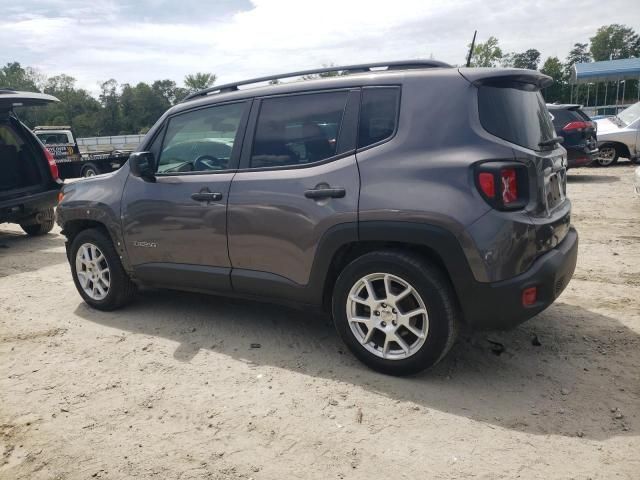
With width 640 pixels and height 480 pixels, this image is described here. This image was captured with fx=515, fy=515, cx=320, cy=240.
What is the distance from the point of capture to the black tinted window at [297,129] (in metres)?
3.40

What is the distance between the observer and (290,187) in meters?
3.45

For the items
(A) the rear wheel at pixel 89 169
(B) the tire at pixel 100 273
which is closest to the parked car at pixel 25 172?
(B) the tire at pixel 100 273

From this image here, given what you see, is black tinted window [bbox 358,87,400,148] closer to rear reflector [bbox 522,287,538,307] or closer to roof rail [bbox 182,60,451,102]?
roof rail [bbox 182,60,451,102]

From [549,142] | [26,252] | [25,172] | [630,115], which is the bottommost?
[26,252]

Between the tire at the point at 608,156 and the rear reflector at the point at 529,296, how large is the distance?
42.1ft

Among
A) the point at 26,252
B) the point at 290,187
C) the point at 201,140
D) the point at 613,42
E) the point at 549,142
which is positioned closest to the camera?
the point at 549,142

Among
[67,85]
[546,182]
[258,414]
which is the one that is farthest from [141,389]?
[67,85]

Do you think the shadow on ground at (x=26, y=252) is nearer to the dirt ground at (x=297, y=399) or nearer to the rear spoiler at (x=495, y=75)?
the dirt ground at (x=297, y=399)

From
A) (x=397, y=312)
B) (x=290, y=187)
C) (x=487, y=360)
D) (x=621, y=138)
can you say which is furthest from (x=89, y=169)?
(x=487, y=360)

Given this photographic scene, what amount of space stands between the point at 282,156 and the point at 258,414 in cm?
172

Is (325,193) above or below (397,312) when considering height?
above

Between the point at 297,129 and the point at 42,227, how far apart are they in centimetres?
694

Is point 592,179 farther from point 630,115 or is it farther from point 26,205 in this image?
point 26,205

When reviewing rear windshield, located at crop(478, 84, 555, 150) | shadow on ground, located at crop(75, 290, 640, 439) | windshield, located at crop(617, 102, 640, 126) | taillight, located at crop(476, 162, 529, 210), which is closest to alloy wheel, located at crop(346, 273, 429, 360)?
shadow on ground, located at crop(75, 290, 640, 439)
